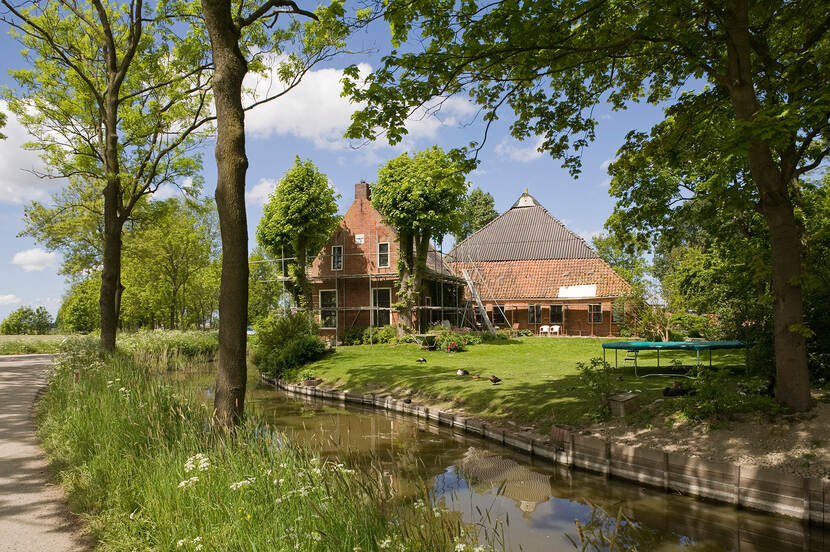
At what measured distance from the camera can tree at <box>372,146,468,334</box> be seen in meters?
23.5

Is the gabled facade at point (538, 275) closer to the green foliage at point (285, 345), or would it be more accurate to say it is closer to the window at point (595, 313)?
the window at point (595, 313)

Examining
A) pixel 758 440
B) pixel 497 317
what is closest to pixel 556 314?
pixel 497 317

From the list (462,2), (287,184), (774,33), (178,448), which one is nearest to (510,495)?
(178,448)

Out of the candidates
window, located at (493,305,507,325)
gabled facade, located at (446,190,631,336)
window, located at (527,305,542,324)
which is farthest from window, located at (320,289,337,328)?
window, located at (527,305,542,324)

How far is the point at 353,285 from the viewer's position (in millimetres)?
28516

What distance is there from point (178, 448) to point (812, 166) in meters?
10.9

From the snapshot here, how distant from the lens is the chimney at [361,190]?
28688 mm

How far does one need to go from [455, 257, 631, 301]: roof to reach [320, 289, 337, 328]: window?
9320 millimetres

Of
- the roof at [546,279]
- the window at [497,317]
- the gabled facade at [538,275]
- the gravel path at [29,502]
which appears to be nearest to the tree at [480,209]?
the gabled facade at [538,275]

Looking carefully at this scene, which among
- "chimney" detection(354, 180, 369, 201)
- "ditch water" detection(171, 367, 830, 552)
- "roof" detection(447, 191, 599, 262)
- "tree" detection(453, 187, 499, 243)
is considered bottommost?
"ditch water" detection(171, 367, 830, 552)

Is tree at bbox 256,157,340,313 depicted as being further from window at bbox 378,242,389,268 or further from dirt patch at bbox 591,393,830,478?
dirt patch at bbox 591,393,830,478

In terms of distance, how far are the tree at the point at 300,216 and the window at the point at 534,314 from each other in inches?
535

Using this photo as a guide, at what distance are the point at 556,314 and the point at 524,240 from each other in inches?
267

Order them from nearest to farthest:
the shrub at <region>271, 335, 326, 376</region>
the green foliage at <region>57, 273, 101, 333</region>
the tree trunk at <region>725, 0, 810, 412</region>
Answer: the tree trunk at <region>725, 0, 810, 412</region>
the shrub at <region>271, 335, 326, 376</region>
the green foliage at <region>57, 273, 101, 333</region>
